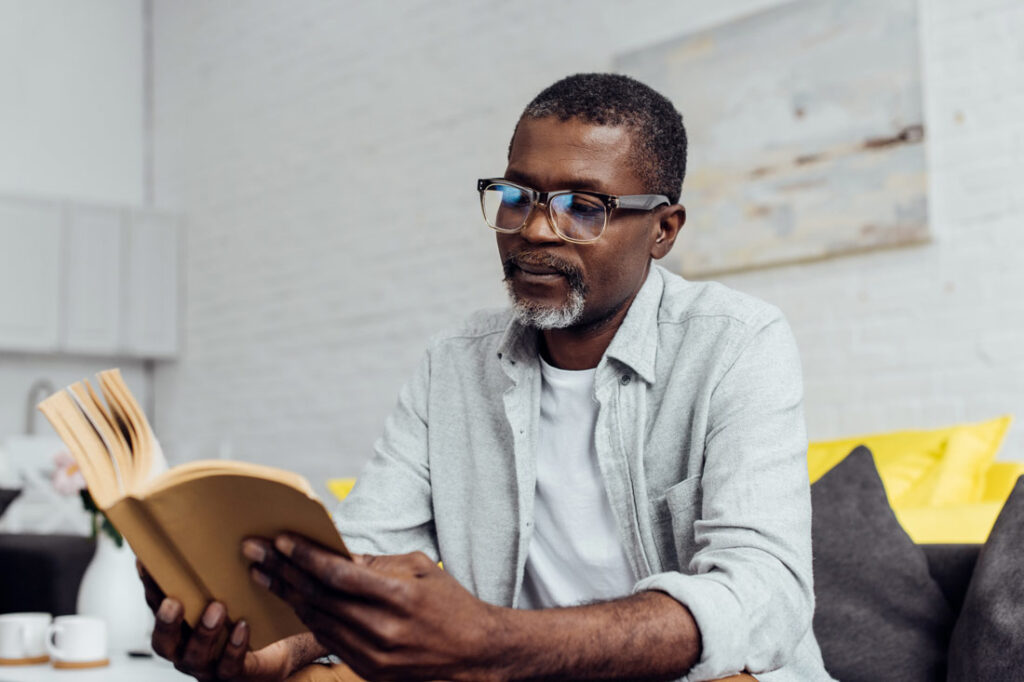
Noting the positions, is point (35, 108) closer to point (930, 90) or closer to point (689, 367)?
point (930, 90)

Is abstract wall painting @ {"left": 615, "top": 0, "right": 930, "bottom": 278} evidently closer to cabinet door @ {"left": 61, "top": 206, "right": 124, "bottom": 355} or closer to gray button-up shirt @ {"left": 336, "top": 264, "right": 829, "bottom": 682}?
gray button-up shirt @ {"left": 336, "top": 264, "right": 829, "bottom": 682}

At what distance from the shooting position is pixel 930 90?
3.35 m

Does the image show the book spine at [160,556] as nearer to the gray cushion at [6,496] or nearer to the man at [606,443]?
the man at [606,443]

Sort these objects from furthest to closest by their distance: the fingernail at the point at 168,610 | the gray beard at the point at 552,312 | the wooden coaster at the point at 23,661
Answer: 1. the wooden coaster at the point at 23,661
2. the gray beard at the point at 552,312
3. the fingernail at the point at 168,610

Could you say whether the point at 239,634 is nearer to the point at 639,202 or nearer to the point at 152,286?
the point at 639,202

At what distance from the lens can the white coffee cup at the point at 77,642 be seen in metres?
2.02

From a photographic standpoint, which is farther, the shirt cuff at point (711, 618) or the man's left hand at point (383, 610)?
the shirt cuff at point (711, 618)

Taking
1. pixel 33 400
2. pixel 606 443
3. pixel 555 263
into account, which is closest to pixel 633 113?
pixel 555 263

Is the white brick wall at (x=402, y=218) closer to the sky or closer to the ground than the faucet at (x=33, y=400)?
closer to the sky

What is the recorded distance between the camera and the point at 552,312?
1.51 meters

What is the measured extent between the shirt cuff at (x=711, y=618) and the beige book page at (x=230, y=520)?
0.36 m

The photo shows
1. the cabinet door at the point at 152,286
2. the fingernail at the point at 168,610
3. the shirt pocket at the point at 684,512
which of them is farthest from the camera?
the cabinet door at the point at 152,286

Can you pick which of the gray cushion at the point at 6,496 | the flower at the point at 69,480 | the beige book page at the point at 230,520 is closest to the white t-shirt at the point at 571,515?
the beige book page at the point at 230,520

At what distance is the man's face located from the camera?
148 cm
